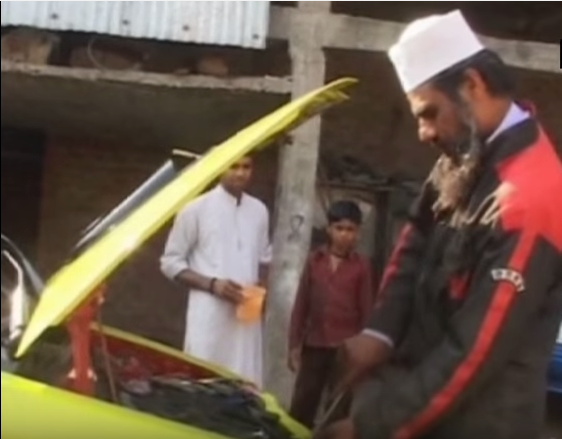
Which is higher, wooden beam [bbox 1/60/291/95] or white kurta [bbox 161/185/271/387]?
wooden beam [bbox 1/60/291/95]

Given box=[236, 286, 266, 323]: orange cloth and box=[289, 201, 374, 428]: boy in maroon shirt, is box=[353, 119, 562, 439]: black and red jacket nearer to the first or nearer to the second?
box=[236, 286, 266, 323]: orange cloth

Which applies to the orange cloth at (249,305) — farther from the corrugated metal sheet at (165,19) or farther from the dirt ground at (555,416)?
the corrugated metal sheet at (165,19)

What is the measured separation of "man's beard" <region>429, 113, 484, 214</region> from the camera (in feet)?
10.6

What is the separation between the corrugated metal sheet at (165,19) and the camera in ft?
27.1

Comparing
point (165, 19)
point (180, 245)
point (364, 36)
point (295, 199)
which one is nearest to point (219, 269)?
point (180, 245)

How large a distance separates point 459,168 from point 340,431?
685 mm

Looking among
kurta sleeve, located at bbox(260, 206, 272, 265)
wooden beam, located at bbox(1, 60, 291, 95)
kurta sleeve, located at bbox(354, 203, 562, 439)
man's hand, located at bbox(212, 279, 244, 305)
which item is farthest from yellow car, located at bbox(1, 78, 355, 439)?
wooden beam, located at bbox(1, 60, 291, 95)

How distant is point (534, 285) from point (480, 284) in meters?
0.12

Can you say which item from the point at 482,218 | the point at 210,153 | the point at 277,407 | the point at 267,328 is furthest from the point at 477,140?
the point at 267,328

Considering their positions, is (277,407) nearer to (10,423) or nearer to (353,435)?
(353,435)

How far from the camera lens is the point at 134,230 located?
3.05 m

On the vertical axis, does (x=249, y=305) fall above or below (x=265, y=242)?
below

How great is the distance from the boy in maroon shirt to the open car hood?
391 cm

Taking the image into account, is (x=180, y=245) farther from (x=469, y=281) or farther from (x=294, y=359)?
(x=469, y=281)
